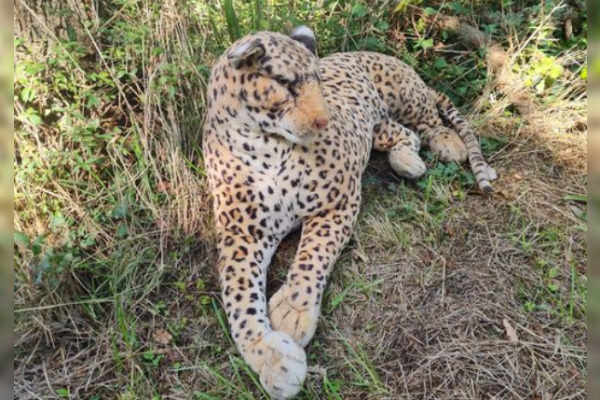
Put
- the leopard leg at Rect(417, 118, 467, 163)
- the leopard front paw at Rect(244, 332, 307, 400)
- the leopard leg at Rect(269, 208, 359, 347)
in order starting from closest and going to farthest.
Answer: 1. the leopard front paw at Rect(244, 332, 307, 400)
2. the leopard leg at Rect(269, 208, 359, 347)
3. the leopard leg at Rect(417, 118, 467, 163)

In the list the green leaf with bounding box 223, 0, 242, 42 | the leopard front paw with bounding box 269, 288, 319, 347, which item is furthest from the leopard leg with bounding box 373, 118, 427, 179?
the leopard front paw with bounding box 269, 288, 319, 347

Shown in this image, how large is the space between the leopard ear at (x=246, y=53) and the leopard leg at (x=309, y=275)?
1.00m

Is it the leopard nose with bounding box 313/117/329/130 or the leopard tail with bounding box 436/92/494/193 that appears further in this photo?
the leopard tail with bounding box 436/92/494/193

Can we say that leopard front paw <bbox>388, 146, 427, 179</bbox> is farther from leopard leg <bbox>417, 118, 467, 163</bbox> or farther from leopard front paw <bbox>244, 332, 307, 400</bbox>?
leopard front paw <bbox>244, 332, 307, 400</bbox>

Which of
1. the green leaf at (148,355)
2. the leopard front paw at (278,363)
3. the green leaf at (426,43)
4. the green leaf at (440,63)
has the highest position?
the green leaf at (426,43)

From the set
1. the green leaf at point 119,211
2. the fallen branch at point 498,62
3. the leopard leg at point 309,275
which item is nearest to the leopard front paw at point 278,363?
the leopard leg at point 309,275

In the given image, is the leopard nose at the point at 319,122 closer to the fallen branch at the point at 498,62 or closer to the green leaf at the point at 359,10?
the green leaf at the point at 359,10

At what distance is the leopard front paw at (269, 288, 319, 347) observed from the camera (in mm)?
2920

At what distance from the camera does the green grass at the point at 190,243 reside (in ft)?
9.68

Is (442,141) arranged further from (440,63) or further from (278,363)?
(278,363)

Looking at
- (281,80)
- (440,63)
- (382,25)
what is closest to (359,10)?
(382,25)

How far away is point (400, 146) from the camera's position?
13.3 ft

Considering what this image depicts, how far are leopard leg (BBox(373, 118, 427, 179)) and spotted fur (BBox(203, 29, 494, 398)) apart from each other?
0.04m

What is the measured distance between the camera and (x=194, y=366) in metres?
2.98
